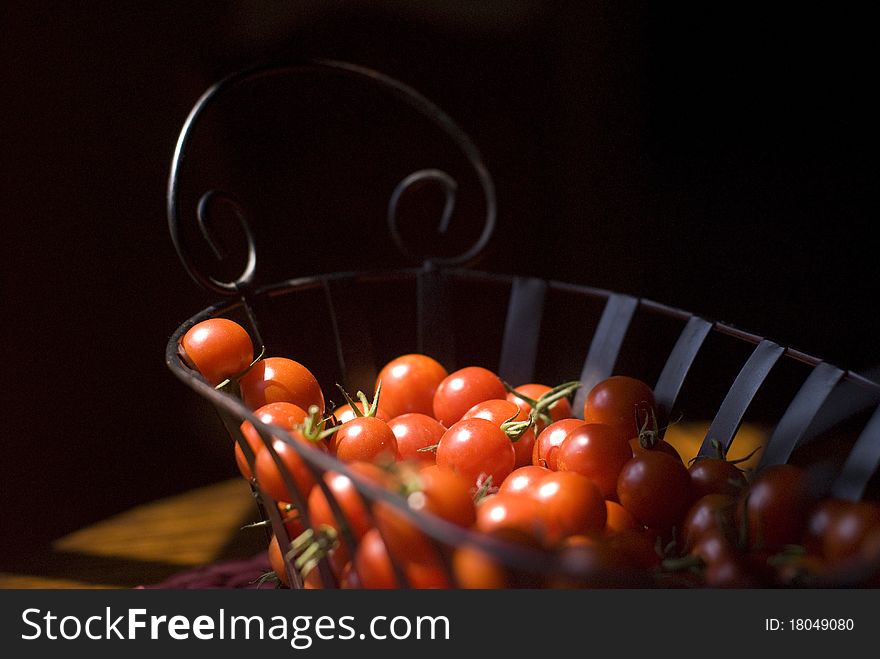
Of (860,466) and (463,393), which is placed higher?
(463,393)

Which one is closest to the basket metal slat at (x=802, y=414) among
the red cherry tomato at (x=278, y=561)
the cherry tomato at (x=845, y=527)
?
the cherry tomato at (x=845, y=527)

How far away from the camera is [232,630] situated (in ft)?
1.33

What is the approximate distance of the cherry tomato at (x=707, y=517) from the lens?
458 mm

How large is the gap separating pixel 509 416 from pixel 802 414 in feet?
0.72

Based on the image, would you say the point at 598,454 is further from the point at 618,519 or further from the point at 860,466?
the point at 860,466

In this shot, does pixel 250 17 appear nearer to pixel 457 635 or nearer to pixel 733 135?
pixel 733 135

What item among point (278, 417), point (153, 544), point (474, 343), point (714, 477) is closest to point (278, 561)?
point (278, 417)

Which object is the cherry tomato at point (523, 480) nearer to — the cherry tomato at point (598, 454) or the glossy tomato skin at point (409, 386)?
the cherry tomato at point (598, 454)

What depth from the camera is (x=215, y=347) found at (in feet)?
1.88

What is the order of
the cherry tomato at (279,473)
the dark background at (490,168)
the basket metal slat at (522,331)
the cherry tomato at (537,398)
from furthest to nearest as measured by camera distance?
1. the dark background at (490,168)
2. the basket metal slat at (522,331)
3. the cherry tomato at (537,398)
4. the cherry tomato at (279,473)

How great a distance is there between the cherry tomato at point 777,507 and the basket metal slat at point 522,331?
36 cm

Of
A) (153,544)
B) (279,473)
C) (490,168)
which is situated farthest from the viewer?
(490,168)

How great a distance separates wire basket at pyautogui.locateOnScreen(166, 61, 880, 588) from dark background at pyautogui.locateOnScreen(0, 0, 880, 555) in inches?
3.1

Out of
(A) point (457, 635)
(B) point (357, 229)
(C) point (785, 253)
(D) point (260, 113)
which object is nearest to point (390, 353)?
(B) point (357, 229)
